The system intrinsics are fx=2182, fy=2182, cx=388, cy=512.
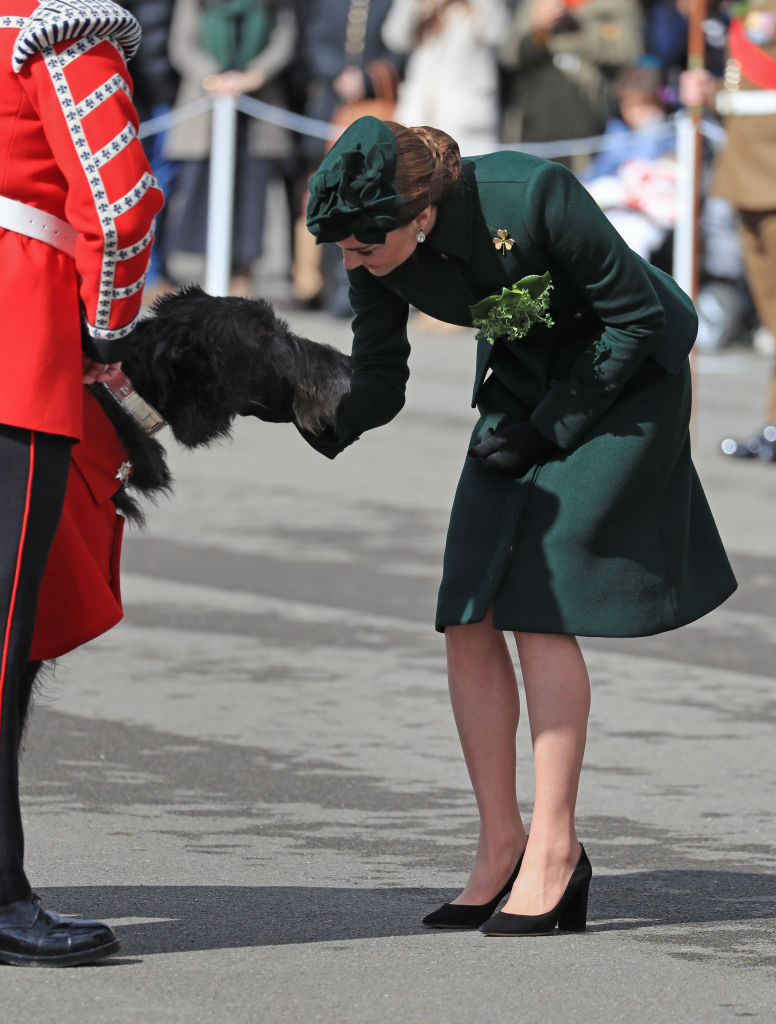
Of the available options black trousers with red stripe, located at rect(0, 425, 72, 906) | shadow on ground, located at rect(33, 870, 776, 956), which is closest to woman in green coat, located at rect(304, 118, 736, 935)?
shadow on ground, located at rect(33, 870, 776, 956)

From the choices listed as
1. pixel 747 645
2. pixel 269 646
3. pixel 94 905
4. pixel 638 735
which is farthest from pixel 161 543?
pixel 94 905

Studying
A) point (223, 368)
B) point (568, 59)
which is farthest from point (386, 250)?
point (568, 59)

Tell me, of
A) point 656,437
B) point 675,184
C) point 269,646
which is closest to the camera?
point 656,437

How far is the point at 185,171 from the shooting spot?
52.2 feet

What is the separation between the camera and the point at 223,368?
435cm

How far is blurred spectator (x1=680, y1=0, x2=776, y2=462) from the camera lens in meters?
10.7

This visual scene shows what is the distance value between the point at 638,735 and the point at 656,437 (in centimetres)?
197

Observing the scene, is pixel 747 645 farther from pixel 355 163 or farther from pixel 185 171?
pixel 185 171

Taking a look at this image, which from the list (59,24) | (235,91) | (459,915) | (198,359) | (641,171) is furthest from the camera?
(235,91)

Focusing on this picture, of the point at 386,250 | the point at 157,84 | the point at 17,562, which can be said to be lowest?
the point at 17,562

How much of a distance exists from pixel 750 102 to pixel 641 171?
11.0 ft

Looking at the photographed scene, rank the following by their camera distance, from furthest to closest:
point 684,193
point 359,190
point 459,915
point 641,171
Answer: point 641,171 → point 684,193 → point 459,915 → point 359,190

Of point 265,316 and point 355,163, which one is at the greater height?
point 355,163

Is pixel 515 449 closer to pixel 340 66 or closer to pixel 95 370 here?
pixel 95 370
